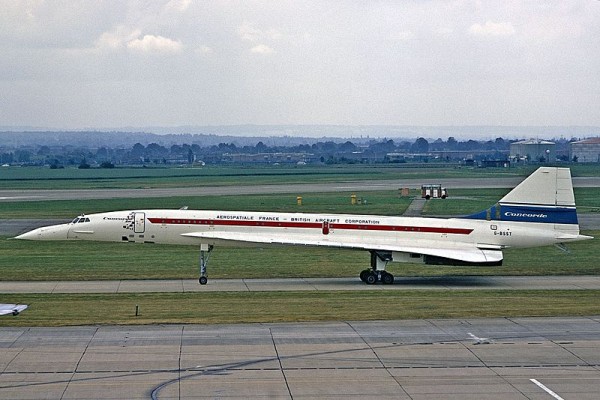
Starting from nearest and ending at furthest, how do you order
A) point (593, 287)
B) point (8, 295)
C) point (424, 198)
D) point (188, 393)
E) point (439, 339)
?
1. point (188, 393)
2. point (439, 339)
3. point (8, 295)
4. point (593, 287)
5. point (424, 198)

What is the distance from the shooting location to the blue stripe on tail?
41969 mm

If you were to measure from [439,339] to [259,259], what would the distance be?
22.5m

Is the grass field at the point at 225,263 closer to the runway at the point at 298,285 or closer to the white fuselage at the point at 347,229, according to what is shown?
the white fuselage at the point at 347,229

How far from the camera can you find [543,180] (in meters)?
41.9

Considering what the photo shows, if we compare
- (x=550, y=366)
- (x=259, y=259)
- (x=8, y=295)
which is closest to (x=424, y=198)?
(x=259, y=259)

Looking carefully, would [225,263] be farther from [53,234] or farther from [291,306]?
[291,306]

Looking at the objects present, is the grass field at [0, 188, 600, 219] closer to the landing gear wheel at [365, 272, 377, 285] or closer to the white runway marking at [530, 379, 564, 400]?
the landing gear wheel at [365, 272, 377, 285]

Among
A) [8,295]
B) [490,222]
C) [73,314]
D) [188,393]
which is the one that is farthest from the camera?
[490,222]

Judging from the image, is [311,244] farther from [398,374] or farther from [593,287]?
[398,374]

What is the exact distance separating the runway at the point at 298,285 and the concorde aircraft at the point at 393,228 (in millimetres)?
1296

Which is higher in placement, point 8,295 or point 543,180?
point 543,180

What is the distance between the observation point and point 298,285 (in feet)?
134

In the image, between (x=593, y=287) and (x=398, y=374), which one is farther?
(x=593, y=287)

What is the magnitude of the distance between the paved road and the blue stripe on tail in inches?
2269
